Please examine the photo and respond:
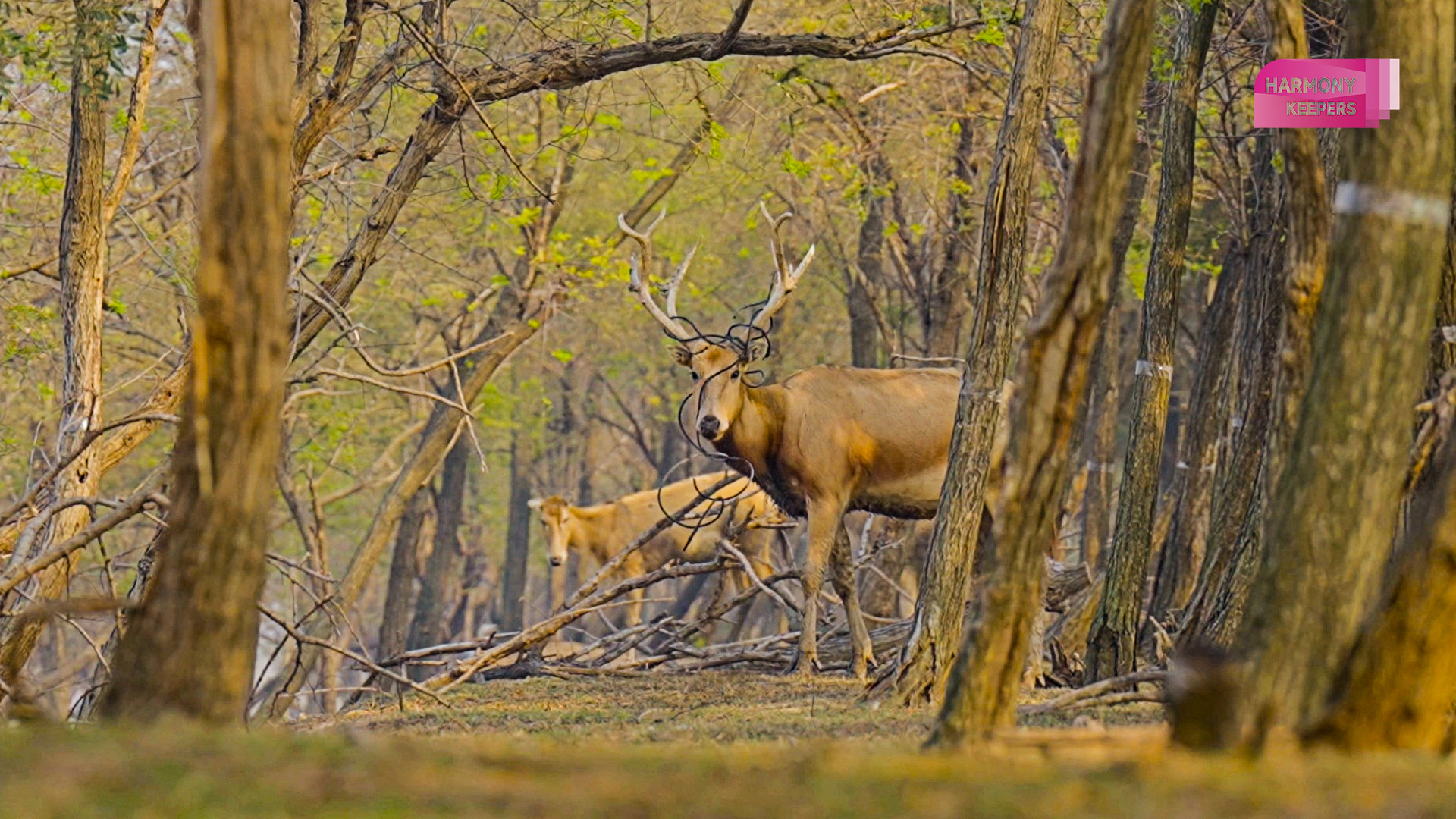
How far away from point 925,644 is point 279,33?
5.85m

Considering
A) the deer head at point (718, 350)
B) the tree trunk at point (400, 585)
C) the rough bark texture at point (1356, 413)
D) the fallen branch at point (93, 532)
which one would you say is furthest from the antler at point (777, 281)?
the tree trunk at point (400, 585)

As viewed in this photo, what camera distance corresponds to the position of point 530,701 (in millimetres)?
12391

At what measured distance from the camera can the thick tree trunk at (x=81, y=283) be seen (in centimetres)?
1072

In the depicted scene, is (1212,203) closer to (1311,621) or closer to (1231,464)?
(1231,464)

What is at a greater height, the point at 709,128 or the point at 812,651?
the point at 709,128

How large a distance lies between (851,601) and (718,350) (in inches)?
82.0

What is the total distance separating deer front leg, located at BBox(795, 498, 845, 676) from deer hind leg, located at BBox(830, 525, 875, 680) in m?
0.11

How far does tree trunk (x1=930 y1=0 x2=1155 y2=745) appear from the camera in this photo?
240 inches

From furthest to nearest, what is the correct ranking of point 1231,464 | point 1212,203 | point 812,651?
point 1212,203 < point 812,651 < point 1231,464

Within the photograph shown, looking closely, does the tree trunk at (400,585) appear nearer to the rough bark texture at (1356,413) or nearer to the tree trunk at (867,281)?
the tree trunk at (867,281)

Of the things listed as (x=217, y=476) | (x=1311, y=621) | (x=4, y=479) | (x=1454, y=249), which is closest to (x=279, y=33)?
(x=217, y=476)

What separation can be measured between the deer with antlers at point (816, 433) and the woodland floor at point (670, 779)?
7945 millimetres

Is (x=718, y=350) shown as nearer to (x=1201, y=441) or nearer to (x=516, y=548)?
(x=1201, y=441)

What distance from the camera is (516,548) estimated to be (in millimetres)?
34094
